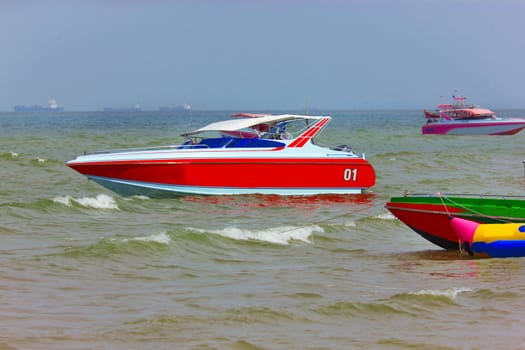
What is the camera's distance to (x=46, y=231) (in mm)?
19109

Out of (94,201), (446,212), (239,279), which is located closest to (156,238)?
(239,279)

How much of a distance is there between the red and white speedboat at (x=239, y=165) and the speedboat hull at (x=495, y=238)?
950 centimetres

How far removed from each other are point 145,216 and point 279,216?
3.24 meters

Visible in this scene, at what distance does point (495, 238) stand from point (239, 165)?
32.8 feet

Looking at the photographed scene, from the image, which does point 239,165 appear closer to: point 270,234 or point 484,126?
point 270,234

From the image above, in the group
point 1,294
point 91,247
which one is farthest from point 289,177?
point 1,294

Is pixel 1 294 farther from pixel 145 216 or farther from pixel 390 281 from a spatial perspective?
pixel 145 216

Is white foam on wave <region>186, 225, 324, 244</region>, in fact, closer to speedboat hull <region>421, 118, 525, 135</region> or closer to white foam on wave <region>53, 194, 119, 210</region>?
white foam on wave <region>53, 194, 119, 210</region>

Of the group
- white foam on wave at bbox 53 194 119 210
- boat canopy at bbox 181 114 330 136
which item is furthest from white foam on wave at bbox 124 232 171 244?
boat canopy at bbox 181 114 330 136

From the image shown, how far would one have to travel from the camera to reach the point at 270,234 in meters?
18.6

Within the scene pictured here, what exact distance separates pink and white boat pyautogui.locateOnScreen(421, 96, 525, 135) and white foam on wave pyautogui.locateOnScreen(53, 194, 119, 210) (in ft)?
178

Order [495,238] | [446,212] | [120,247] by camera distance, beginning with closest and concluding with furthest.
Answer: [495,238]
[446,212]
[120,247]

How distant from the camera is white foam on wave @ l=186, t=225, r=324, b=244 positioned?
18203mm

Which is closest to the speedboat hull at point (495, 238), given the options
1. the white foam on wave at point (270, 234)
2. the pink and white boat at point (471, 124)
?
the white foam on wave at point (270, 234)
